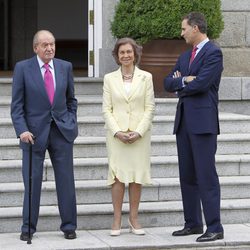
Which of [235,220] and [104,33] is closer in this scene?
[235,220]

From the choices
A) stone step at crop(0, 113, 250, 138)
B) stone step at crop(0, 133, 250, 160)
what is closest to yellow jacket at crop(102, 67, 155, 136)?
stone step at crop(0, 133, 250, 160)

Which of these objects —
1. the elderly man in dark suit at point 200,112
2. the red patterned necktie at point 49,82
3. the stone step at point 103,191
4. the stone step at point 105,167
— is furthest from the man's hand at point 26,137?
the elderly man in dark suit at point 200,112

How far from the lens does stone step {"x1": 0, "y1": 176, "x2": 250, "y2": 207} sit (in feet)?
29.2

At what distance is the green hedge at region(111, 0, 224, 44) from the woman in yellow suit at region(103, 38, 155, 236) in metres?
2.57

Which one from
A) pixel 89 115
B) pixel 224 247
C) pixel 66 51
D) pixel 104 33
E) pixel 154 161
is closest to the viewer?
pixel 224 247

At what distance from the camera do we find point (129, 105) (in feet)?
27.6

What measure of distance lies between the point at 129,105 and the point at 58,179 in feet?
2.99

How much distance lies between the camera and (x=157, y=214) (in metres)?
8.94

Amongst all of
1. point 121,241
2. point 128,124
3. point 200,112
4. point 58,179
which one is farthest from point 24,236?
point 200,112

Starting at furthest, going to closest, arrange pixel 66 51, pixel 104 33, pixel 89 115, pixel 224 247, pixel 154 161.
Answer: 1. pixel 66 51
2. pixel 104 33
3. pixel 89 115
4. pixel 154 161
5. pixel 224 247

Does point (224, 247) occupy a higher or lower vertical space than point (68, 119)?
lower

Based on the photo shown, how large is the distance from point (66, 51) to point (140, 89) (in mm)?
10896

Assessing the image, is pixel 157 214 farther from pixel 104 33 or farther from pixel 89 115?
pixel 104 33

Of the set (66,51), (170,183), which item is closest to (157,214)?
(170,183)
